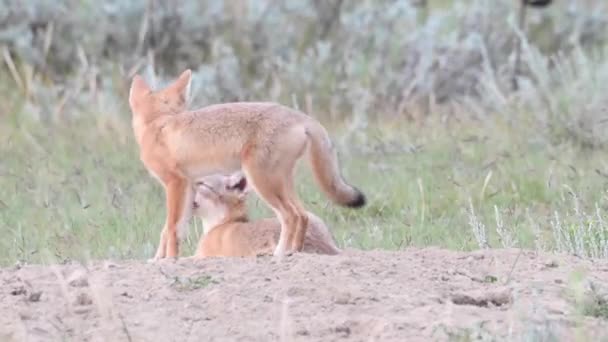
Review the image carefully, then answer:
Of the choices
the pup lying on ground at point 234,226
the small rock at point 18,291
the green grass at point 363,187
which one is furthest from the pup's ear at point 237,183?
the small rock at point 18,291

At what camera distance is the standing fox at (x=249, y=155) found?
250 inches

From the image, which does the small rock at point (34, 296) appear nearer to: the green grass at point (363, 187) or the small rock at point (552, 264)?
the green grass at point (363, 187)

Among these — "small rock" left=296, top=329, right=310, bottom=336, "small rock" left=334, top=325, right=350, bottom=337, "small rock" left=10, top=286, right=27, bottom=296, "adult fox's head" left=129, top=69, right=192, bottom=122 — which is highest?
"adult fox's head" left=129, top=69, right=192, bottom=122

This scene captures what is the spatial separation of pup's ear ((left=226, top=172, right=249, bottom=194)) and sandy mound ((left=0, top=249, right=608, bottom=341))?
1052 millimetres

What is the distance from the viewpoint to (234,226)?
699 cm

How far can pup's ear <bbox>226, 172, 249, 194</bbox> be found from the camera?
283 inches

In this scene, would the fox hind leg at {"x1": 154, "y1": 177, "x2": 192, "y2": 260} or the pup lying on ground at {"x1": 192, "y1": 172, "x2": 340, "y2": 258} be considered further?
the pup lying on ground at {"x1": 192, "y1": 172, "x2": 340, "y2": 258}

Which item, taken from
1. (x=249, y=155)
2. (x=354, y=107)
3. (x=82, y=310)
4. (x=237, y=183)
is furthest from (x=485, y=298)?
(x=354, y=107)

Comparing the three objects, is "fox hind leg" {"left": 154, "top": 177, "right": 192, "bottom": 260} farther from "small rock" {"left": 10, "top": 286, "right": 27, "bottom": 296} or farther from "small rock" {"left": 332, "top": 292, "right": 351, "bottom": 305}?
"small rock" {"left": 332, "top": 292, "right": 351, "bottom": 305}

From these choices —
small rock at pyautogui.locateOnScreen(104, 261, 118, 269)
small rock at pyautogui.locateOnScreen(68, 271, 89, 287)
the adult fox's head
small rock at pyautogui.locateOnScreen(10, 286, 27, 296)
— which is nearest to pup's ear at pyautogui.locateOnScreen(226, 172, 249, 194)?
the adult fox's head

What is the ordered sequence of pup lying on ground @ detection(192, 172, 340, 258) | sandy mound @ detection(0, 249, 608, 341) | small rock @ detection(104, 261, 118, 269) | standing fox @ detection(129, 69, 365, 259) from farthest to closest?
1. pup lying on ground @ detection(192, 172, 340, 258)
2. standing fox @ detection(129, 69, 365, 259)
3. small rock @ detection(104, 261, 118, 269)
4. sandy mound @ detection(0, 249, 608, 341)

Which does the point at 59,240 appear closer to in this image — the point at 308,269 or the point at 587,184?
the point at 308,269

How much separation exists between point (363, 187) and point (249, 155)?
3193 mm

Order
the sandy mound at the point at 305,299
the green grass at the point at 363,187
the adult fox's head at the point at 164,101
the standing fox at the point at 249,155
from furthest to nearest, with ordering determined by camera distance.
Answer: the green grass at the point at 363,187 → the adult fox's head at the point at 164,101 → the standing fox at the point at 249,155 → the sandy mound at the point at 305,299
